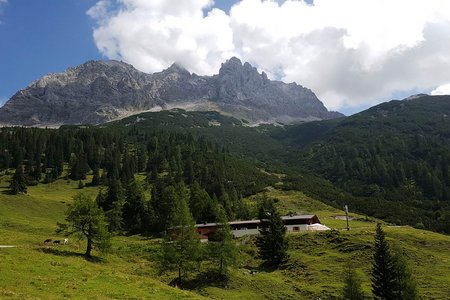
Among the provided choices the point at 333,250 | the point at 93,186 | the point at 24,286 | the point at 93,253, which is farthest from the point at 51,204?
the point at 24,286

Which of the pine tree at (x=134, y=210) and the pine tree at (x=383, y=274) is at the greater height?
the pine tree at (x=134, y=210)

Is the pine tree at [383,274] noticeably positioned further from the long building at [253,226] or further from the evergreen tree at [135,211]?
the evergreen tree at [135,211]

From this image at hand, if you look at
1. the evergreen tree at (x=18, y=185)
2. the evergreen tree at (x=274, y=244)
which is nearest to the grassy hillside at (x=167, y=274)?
the evergreen tree at (x=274, y=244)

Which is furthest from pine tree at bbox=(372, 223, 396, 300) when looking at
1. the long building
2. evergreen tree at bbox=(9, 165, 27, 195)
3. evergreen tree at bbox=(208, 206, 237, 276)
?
evergreen tree at bbox=(9, 165, 27, 195)

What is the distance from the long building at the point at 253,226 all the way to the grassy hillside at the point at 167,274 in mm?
7212

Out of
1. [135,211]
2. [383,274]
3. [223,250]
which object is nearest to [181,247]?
[223,250]

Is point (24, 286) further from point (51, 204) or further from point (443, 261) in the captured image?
point (51, 204)

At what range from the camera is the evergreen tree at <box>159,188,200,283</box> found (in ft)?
203

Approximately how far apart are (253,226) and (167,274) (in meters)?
41.0

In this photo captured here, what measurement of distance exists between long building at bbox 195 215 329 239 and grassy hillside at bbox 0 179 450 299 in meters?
7.21

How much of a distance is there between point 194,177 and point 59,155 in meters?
64.3

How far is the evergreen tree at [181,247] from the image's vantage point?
6178 cm

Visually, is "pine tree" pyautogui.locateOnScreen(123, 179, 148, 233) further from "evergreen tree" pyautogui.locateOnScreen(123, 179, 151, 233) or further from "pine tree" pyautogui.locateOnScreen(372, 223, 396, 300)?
"pine tree" pyautogui.locateOnScreen(372, 223, 396, 300)

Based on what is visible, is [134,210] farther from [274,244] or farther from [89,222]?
[89,222]
